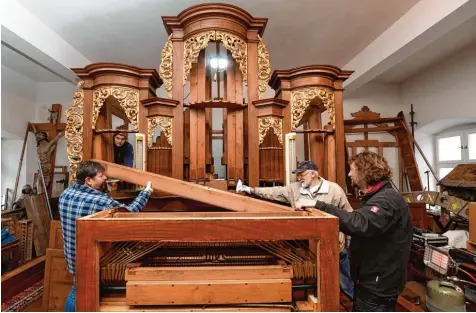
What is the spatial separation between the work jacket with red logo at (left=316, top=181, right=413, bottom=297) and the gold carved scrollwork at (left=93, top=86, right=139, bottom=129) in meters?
2.15

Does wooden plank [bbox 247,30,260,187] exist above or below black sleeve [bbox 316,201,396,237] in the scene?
above

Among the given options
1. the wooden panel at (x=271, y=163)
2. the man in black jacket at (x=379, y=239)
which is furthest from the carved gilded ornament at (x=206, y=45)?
the man in black jacket at (x=379, y=239)

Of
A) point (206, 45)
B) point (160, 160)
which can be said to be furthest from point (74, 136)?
point (206, 45)

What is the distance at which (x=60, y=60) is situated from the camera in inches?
136

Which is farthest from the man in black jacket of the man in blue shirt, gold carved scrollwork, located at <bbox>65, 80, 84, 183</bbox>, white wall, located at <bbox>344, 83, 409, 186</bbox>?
white wall, located at <bbox>344, 83, 409, 186</bbox>

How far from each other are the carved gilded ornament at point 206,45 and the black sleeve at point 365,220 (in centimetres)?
184

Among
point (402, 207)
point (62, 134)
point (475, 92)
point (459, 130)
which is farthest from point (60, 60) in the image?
point (459, 130)

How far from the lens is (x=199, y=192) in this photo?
1634 mm

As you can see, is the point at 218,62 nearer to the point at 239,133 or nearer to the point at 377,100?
the point at 239,133

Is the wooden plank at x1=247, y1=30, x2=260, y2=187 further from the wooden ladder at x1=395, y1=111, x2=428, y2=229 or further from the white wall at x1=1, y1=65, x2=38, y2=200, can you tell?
the white wall at x1=1, y1=65, x2=38, y2=200

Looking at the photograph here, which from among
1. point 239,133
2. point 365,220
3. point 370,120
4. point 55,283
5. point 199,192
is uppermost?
point 370,120

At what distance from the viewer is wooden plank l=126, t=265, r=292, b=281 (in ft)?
3.57

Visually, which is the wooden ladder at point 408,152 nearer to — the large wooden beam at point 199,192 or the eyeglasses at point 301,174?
the eyeglasses at point 301,174

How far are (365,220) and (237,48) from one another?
2.07 m
